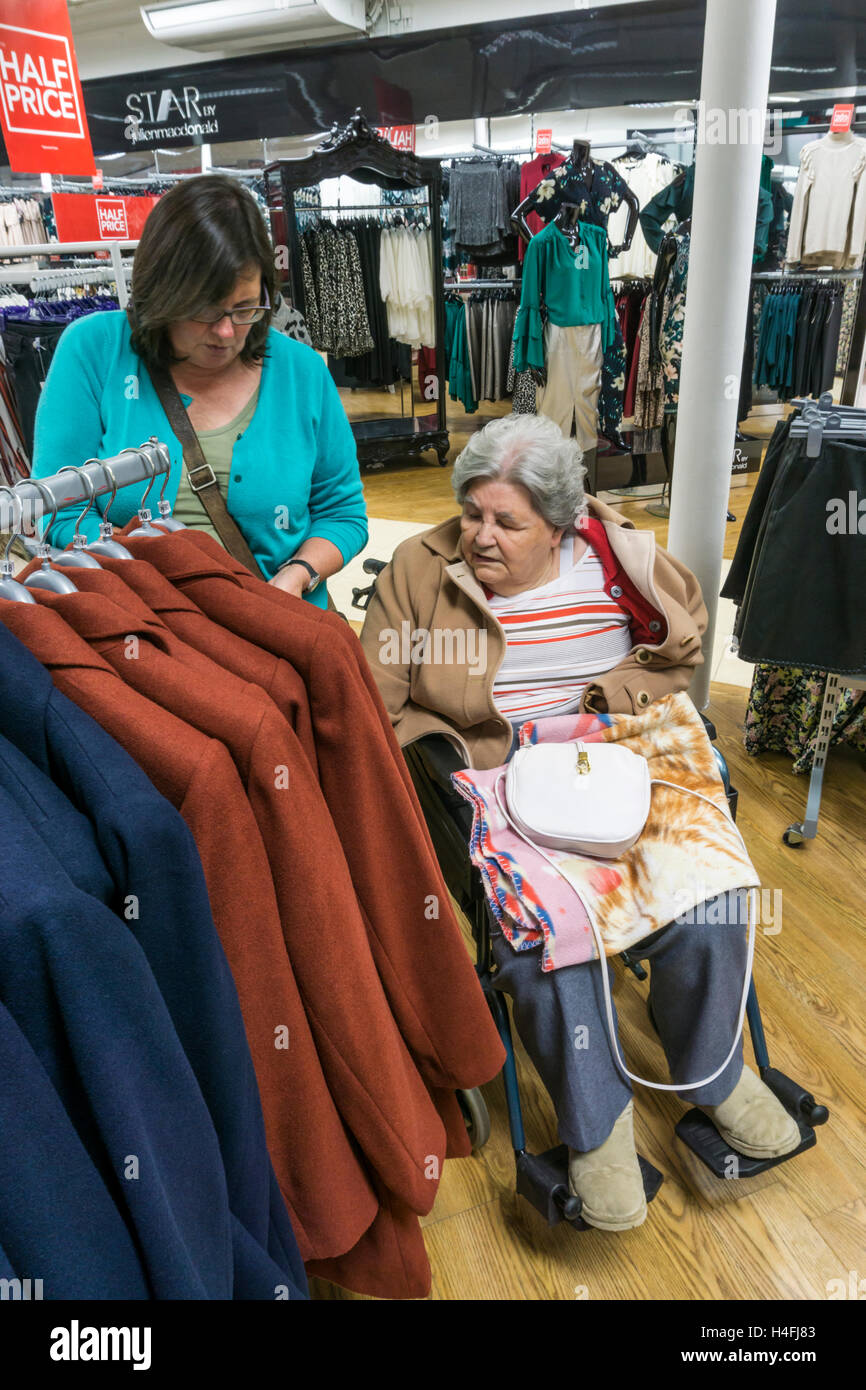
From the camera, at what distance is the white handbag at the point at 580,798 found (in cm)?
165

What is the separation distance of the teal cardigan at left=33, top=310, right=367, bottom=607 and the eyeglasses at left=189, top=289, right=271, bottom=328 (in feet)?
0.41

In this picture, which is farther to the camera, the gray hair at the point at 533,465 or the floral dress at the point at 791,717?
the floral dress at the point at 791,717

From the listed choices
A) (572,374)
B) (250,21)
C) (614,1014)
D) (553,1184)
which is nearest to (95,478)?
(614,1014)

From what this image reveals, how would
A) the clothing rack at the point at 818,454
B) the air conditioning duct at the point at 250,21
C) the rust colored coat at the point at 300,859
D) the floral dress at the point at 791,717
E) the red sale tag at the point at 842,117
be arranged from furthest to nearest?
1. the air conditioning duct at the point at 250,21
2. the red sale tag at the point at 842,117
3. the floral dress at the point at 791,717
4. the clothing rack at the point at 818,454
5. the rust colored coat at the point at 300,859

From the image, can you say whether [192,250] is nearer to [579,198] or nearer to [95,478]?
[95,478]

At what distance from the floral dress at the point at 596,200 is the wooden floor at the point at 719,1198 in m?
3.96

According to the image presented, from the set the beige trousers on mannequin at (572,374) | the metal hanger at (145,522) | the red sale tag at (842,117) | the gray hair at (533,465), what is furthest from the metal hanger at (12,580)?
the red sale tag at (842,117)

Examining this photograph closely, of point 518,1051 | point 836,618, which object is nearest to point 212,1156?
point 518,1051

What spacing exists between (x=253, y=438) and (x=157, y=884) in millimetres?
1180

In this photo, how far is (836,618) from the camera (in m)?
2.50

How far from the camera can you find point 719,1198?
1.74 meters

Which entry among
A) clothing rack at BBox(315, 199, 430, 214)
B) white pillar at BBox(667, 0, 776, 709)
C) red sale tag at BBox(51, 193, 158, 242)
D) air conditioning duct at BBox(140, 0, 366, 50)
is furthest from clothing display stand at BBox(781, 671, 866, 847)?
air conditioning duct at BBox(140, 0, 366, 50)

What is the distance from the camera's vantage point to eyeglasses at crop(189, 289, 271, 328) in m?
1.62

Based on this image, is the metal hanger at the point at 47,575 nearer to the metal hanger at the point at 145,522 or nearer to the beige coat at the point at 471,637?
the metal hanger at the point at 145,522
